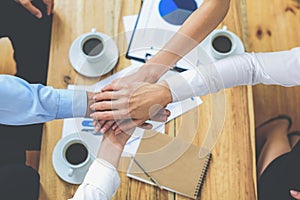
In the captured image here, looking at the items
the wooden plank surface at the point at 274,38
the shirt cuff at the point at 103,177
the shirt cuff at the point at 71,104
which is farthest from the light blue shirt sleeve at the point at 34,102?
the wooden plank surface at the point at 274,38

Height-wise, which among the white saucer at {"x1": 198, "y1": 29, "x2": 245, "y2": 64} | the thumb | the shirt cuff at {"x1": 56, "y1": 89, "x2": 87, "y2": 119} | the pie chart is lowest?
the thumb

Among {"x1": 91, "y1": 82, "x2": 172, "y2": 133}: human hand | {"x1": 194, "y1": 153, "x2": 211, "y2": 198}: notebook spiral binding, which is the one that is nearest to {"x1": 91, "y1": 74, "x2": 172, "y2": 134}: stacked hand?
{"x1": 91, "y1": 82, "x2": 172, "y2": 133}: human hand

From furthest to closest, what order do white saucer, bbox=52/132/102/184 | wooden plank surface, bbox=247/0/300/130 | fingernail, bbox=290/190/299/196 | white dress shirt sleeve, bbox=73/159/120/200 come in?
wooden plank surface, bbox=247/0/300/130 < fingernail, bbox=290/190/299/196 < white saucer, bbox=52/132/102/184 < white dress shirt sleeve, bbox=73/159/120/200

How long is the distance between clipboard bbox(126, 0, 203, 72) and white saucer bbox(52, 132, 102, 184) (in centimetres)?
20

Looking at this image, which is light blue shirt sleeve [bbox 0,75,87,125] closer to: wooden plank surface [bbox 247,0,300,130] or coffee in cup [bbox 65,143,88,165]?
coffee in cup [bbox 65,143,88,165]

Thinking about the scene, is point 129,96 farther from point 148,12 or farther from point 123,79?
point 148,12

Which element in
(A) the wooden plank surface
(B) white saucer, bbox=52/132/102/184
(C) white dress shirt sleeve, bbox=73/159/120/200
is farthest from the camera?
(A) the wooden plank surface

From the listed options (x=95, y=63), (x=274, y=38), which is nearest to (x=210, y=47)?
(x=95, y=63)

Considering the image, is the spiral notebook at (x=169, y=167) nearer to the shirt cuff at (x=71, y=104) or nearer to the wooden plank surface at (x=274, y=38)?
the shirt cuff at (x=71, y=104)

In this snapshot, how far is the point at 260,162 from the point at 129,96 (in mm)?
494

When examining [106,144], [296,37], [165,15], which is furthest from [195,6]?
[296,37]

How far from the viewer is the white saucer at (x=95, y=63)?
877 mm

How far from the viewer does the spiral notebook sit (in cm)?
82

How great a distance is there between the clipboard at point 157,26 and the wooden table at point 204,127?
0.03 m
